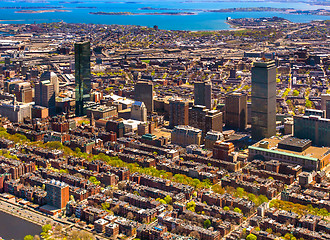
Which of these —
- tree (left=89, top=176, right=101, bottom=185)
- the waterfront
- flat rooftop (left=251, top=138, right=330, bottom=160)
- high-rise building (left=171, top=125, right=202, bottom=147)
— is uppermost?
high-rise building (left=171, top=125, right=202, bottom=147)

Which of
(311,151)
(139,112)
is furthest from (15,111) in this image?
(311,151)

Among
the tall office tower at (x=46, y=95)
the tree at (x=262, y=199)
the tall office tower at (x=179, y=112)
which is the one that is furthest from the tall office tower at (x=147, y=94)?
the tree at (x=262, y=199)

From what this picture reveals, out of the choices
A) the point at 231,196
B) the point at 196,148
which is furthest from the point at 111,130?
A: the point at 231,196

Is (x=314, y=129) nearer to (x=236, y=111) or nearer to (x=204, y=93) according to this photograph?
(x=236, y=111)

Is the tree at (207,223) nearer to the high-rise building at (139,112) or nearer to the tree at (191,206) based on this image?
the tree at (191,206)

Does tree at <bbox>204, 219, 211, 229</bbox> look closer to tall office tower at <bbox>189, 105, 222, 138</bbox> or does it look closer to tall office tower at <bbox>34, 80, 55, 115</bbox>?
tall office tower at <bbox>189, 105, 222, 138</bbox>

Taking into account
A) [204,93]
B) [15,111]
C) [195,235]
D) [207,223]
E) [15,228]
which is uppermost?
[204,93]

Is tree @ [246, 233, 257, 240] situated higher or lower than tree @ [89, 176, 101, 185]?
lower

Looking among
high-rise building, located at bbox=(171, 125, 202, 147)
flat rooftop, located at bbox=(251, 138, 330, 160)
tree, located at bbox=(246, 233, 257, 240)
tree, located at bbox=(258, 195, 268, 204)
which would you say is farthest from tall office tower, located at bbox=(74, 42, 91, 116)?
tree, located at bbox=(246, 233, 257, 240)

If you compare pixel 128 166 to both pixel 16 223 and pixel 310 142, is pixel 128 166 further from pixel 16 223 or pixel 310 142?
pixel 310 142
